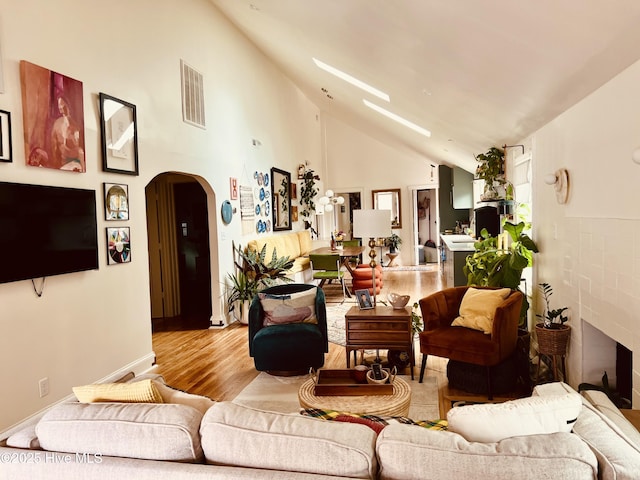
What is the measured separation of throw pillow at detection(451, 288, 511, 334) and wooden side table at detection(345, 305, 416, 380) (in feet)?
1.42

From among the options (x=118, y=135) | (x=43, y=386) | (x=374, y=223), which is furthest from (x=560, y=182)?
(x=43, y=386)

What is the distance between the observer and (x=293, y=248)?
28.9 feet

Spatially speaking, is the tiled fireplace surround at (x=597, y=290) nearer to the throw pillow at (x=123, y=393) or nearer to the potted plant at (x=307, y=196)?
the throw pillow at (x=123, y=393)

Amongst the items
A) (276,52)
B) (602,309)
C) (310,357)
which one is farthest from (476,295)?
(276,52)

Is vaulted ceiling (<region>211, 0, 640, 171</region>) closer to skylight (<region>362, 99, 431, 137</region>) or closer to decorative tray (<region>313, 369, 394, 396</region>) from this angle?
skylight (<region>362, 99, 431, 137</region>)

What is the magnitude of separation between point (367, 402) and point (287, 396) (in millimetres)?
1336

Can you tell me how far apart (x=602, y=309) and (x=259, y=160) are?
235 inches

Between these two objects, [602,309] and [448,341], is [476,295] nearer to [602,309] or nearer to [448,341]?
[448,341]

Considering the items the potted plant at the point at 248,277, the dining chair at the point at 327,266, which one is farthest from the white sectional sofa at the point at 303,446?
the dining chair at the point at 327,266

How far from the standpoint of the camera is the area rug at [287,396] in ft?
11.1

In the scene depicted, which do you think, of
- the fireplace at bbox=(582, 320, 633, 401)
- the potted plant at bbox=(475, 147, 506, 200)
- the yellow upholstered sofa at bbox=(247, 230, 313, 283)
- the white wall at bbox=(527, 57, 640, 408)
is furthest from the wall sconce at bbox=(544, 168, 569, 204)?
the yellow upholstered sofa at bbox=(247, 230, 313, 283)

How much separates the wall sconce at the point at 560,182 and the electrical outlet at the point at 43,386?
13.5ft

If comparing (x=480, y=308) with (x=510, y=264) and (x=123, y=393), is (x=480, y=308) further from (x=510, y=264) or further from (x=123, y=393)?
(x=123, y=393)

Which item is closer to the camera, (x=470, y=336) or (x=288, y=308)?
(x=470, y=336)
